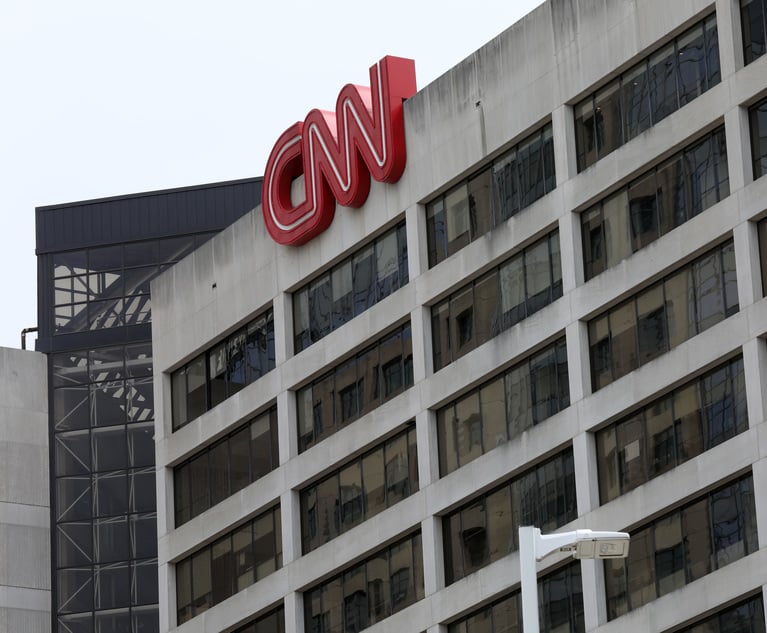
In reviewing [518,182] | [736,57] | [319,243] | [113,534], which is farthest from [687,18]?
[113,534]

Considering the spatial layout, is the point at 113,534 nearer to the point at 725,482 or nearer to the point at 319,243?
the point at 319,243

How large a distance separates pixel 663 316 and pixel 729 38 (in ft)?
23.5

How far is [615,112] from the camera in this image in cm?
5706

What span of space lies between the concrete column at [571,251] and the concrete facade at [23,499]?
5188cm

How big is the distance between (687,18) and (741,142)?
3.93m

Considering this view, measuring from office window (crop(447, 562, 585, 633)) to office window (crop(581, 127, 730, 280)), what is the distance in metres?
8.03

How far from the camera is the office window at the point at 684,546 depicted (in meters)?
51.7

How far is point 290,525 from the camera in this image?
220 ft

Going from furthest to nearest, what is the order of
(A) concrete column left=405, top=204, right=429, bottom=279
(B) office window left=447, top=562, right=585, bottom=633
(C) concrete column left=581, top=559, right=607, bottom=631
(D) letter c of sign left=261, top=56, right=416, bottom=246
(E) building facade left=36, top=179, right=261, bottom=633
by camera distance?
(E) building facade left=36, top=179, right=261, bottom=633, (D) letter c of sign left=261, top=56, right=416, bottom=246, (A) concrete column left=405, top=204, right=429, bottom=279, (B) office window left=447, top=562, right=585, bottom=633, (C) concrete column left=581, top=559, right=607, bottom=631

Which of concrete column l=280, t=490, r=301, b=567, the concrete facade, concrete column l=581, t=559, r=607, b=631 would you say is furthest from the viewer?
the concrete facade

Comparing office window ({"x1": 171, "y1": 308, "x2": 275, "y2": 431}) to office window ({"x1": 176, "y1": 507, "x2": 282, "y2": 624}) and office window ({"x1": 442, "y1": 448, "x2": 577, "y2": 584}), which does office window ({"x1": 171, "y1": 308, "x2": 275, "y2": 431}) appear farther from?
office window ({"x1": 442, "y1": 448, "x2": 577, "y2": 584})

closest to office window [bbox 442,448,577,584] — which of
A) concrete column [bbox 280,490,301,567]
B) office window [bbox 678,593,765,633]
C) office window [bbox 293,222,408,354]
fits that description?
office window [bbox 678,593,765,633]

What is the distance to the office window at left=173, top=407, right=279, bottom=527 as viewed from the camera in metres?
69.7

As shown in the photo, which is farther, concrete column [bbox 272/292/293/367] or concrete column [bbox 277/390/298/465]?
concrete column [bbox 272/292/293/367]
